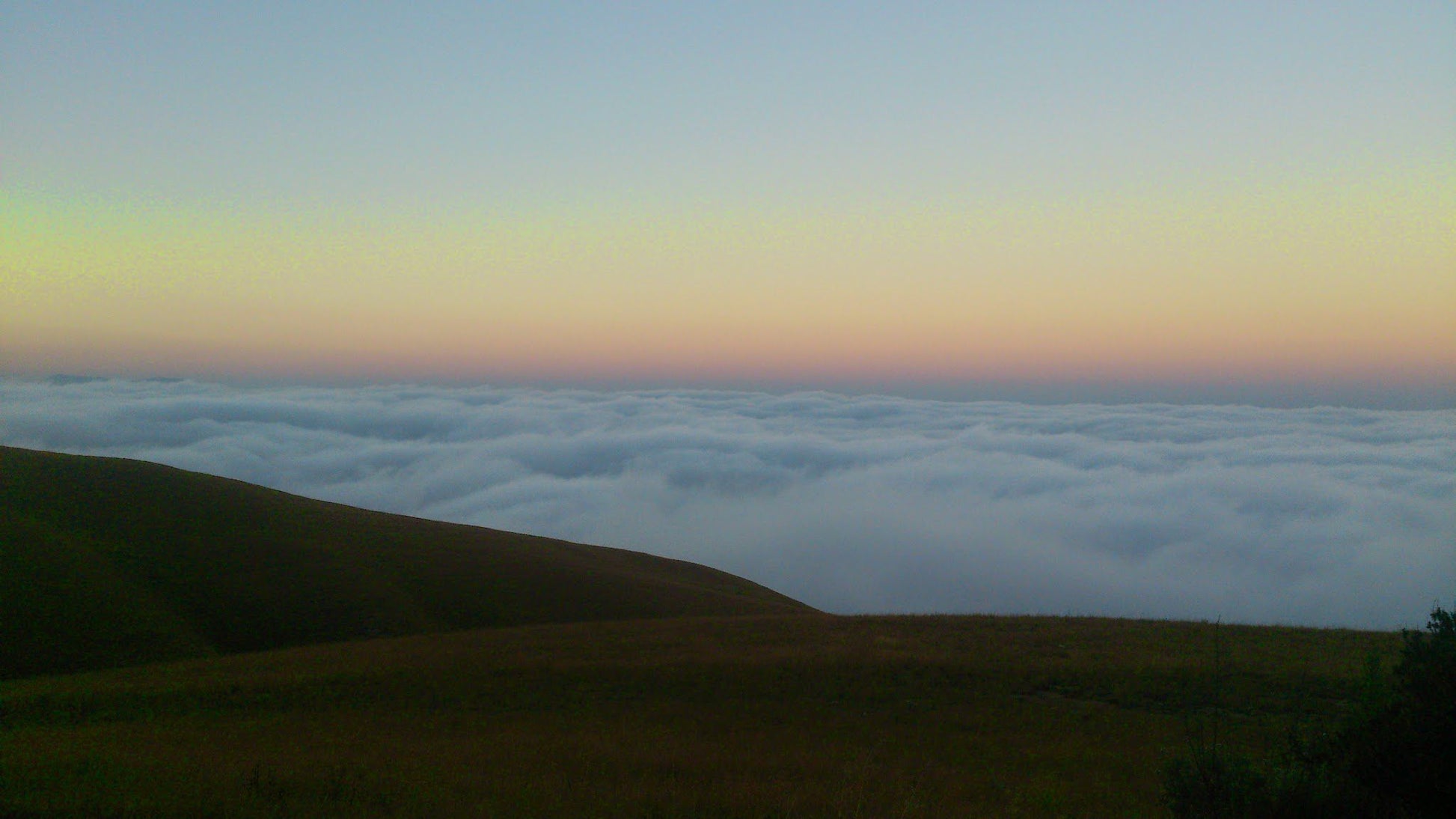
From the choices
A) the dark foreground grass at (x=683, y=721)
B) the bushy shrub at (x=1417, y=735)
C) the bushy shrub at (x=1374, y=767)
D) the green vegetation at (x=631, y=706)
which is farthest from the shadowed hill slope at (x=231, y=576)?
the bushy shrub at (x=1417, y=735)

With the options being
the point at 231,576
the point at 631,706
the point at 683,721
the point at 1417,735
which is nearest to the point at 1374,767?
the point at 1417,735

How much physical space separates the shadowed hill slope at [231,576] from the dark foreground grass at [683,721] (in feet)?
29.7

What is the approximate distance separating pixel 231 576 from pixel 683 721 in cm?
3711

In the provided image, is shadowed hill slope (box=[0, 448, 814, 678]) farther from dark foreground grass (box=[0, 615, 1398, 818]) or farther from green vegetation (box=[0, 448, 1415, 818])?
dark foreground grass (box=[0, 615, 1398, 818])

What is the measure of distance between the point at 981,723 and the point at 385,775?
11128 millimetres

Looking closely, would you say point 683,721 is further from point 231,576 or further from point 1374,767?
point 231,576

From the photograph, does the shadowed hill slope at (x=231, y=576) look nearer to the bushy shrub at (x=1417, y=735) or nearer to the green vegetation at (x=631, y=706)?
the green vegetation at (x=631, y=706)

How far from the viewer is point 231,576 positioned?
43469mm

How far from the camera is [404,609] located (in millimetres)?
42750

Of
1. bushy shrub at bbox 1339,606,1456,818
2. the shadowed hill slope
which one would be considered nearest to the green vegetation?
bushy shrub at bbox 1339,606,1456,818

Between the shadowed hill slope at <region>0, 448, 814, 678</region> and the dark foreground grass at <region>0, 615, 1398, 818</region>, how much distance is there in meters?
9.06

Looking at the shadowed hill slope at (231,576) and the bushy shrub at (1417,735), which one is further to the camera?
the shadowed hill slope at (231,576)

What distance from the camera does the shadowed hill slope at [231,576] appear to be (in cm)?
3559

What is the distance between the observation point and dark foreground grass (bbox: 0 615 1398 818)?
9.92 metres
